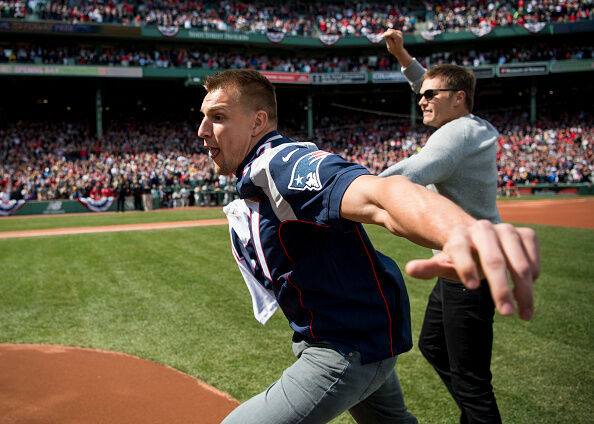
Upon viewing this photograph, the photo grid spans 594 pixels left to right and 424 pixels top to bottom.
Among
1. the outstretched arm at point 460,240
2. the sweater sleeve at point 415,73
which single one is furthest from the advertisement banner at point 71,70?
the outstretched arm at point 460,240

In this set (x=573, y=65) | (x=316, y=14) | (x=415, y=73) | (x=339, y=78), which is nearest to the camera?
(x=415, y=73)

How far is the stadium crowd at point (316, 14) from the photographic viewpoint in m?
34.3

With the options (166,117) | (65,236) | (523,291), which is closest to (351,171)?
(523,291)

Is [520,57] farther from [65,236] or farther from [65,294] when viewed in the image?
[65,294]

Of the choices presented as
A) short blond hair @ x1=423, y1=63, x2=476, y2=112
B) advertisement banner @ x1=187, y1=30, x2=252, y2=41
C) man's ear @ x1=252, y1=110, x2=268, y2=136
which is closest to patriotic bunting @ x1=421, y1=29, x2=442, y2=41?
advertisement banner @ x1=187, y1=30, x2=252, y2=41

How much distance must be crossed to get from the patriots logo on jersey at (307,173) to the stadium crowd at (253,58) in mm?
33631

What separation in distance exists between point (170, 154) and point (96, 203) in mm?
8159

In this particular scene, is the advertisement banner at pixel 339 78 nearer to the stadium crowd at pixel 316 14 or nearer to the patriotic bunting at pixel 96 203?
the stadium crowd at pixel 316 14

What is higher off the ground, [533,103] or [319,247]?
[533,103]

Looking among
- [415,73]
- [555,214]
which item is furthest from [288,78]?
[415,73]

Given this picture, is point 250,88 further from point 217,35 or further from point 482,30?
point 482,30

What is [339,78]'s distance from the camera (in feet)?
120

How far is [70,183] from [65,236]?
13.7m

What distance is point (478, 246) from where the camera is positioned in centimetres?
99
